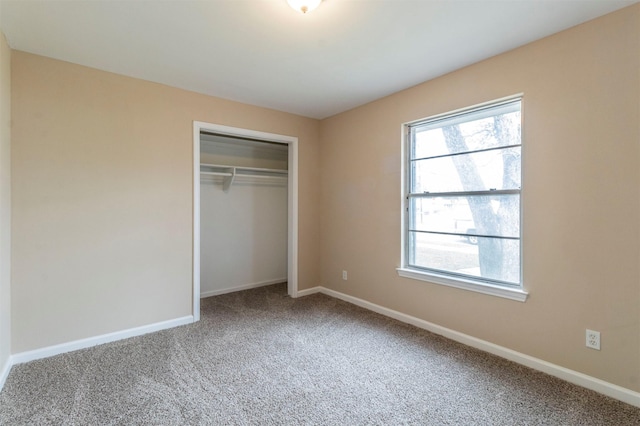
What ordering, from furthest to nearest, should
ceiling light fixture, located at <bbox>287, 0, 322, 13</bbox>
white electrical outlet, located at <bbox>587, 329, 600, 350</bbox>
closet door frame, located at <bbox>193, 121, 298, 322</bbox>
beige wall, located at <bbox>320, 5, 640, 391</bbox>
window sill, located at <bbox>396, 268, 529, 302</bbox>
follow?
closet door frame, located at <bbox>193, 121, 298, 322</bbox> → window sill, located at <bbox>396, 268, 529, 302</bbox> → white electrical outlet, located at <bbox>587, 329, 600, 350</bbox> → beige wall, located at <bbox>320, 5, 640, 391</bbox> → ceiling light fixture, located at <bbox>287, 0, 322, 13</bbox>

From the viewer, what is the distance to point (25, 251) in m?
2.52

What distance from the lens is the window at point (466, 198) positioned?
8.45ft

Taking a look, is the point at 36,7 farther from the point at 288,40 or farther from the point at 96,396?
the point at 96,396

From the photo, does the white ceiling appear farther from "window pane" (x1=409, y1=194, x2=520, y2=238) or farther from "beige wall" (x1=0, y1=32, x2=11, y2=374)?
"window pane" (x1=409, y1=194, x2=520, y2=238)

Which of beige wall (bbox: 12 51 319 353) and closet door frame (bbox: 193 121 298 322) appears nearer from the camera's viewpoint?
beige wall (bbox: 12 51 319 353)

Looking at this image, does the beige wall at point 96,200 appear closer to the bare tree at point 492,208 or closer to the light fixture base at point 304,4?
the light fixture base at point 304,4

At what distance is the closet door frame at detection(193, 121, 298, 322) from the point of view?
11.1 ft

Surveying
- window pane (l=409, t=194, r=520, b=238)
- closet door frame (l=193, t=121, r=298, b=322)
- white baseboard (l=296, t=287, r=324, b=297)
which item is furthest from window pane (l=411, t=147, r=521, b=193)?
white baseboard (l=296, t=287, r=324, b=297)

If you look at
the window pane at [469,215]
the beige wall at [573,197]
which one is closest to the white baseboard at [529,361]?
the beige wall at [573,197]

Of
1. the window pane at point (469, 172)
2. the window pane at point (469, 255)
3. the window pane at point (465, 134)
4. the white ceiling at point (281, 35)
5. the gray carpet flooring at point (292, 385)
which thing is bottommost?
the gray carpet flooring at point (292, 385)

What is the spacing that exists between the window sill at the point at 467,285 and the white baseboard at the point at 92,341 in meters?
A: 2.43

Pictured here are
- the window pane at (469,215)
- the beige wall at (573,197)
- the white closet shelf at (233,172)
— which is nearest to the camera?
the beige wall at (573,197)

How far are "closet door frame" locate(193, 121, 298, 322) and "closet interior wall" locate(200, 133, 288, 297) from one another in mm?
622

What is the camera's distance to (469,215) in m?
2.87
